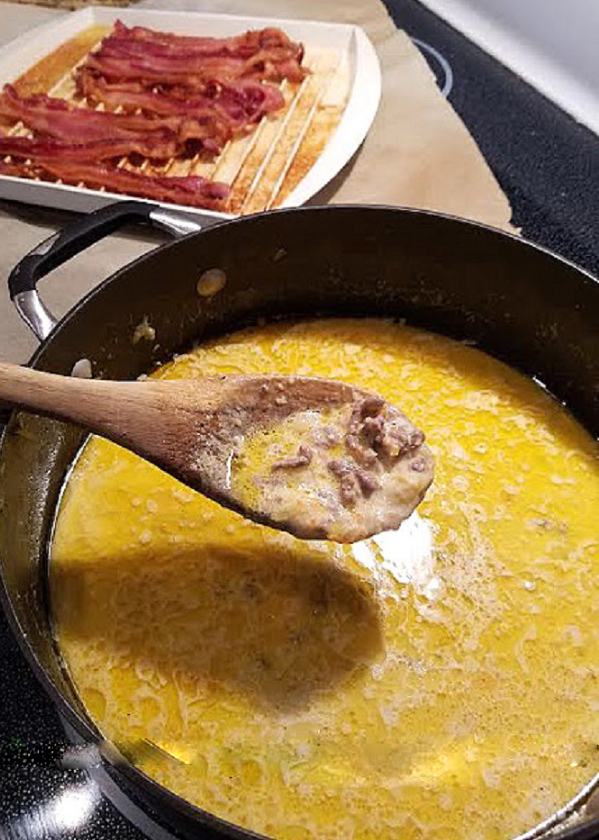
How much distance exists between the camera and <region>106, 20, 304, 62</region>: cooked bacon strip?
1.84 meters

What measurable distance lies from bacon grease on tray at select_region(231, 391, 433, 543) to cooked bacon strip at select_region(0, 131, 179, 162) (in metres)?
0.96

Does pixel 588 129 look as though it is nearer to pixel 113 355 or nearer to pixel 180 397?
pixel 113 355

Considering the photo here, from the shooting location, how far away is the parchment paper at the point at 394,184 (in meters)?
1.44

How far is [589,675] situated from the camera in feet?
2.98

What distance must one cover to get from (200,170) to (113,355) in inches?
25.9

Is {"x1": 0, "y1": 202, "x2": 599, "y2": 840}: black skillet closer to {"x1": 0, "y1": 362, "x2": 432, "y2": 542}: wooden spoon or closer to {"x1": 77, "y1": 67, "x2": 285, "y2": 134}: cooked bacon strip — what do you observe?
{"x1": 0, "y1": 362, "x2": 432, "y2": 542}: wooden spoon

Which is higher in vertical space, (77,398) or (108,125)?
(77,398)

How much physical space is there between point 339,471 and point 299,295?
49 centimetres

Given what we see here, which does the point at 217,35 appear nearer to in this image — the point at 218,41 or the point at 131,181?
the point at 218,41

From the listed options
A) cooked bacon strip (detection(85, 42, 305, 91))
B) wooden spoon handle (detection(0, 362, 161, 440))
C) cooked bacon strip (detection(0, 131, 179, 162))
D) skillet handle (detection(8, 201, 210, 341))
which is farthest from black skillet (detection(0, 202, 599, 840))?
cooked bacon strip (detection(85, 42, 305, 91))

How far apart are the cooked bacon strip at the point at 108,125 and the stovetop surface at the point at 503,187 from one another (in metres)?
0.57

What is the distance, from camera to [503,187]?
1668 millimetres

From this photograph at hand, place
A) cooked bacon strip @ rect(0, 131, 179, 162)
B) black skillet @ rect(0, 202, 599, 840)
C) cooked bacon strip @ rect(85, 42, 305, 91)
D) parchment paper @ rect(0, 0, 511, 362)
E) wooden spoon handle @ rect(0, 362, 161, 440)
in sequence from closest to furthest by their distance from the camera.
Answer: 1. wooden spoon handle @ rect(0, 362, 161, 440)
2. black skillet @ rect(0, 202, 599, 840)
3. parchment paper @ rect(0, 0, 511, 362)
4. cooked bacon strip @ rect(0, 131, 179, 162)
5. cooked bacon strip @ rect(85, 42, 305, 91)

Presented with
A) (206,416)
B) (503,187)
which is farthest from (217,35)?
(206,416)
